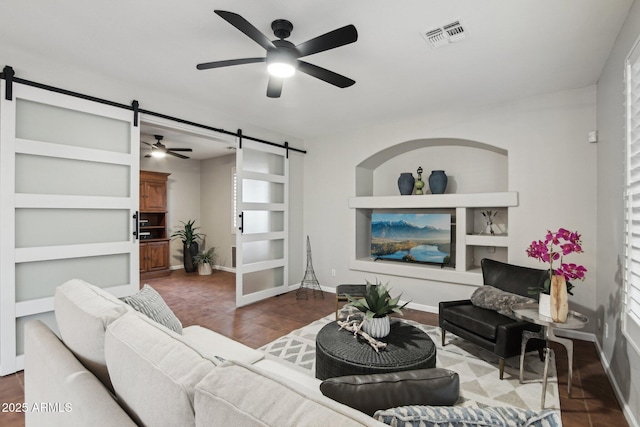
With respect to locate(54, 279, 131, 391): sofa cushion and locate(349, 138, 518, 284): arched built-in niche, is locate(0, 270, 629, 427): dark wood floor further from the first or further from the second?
locate(54, 279, 131, 391): sofa cushion

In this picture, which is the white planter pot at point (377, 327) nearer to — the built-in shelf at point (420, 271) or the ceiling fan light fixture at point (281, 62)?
the ceiling fan light fixture at point (281, 62)

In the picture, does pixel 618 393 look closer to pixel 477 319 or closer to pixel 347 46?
pixel 477 319

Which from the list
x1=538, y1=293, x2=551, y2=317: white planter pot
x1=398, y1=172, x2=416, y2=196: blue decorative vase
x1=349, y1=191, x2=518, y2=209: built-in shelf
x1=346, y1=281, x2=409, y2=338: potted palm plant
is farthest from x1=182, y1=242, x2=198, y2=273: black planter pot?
x1=538, y1=293, x2=551, y2=317: white planter pot

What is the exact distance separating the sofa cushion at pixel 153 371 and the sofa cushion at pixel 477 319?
2.41 metres

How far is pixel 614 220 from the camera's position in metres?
2.56

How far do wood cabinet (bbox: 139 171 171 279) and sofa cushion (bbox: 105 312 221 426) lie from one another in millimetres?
5935

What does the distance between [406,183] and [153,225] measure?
5659mm

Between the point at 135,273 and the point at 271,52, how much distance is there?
8.80 ft

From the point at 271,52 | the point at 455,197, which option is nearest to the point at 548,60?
the point at 455,197

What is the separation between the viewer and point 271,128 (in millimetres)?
5000

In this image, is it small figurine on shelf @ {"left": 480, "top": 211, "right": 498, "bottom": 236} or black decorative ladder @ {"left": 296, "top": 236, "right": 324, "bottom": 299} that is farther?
black decorative ladder @ {"left": 296, "top": 236, "right": 324, "bottom": 299}

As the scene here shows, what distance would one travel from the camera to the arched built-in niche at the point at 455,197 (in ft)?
13.2

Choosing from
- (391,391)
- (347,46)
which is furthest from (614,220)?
(391,391)

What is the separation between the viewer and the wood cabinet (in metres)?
6.54
